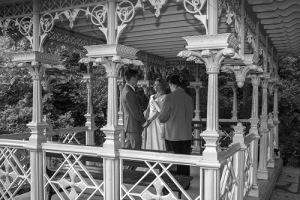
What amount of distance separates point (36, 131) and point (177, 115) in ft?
7.24

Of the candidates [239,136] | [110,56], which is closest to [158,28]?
[110,56]

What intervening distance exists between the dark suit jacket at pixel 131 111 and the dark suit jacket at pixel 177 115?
20.6 inches

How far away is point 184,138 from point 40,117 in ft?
7.59

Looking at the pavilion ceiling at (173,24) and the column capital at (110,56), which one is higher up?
the pavilion ceiling at (173,24)

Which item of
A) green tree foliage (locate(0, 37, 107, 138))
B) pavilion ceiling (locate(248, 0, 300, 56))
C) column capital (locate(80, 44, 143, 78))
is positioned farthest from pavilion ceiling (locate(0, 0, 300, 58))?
green tree foliage (locate(0, 37, 107, 138))

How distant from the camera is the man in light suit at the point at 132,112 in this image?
17.7 feet

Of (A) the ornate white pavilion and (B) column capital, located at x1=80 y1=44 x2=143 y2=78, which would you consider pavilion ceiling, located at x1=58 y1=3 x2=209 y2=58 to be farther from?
(B) column capital, located at x1=80 y1=44 x2=143 y2=78

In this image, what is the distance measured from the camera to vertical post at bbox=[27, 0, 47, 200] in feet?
15.7

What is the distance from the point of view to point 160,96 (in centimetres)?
687

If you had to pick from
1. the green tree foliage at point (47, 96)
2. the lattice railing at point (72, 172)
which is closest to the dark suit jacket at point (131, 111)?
the lattice railing at point (72, 172)

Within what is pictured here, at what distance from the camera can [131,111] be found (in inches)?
214

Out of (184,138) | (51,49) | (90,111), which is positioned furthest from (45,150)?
(90,111)

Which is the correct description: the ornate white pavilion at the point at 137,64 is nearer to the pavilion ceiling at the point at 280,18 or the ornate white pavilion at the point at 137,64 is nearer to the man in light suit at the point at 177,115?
the pavilion ceiling at the point at 280,18

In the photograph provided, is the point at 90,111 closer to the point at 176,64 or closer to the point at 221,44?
the point at 176,64
